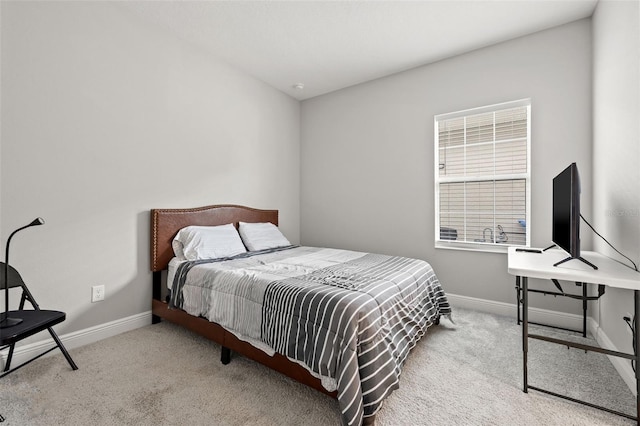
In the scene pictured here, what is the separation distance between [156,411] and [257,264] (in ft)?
3.89

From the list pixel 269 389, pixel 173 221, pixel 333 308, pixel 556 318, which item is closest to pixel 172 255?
pixel 173 221

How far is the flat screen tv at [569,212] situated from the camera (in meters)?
1.68

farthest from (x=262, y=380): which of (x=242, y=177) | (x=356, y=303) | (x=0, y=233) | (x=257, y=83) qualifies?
(x=257, y=83)

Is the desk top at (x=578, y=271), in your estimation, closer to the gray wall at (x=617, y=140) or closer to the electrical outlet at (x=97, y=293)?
the gray wall at (x=617, y=140)

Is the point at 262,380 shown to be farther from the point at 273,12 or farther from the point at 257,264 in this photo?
the point at 273,12

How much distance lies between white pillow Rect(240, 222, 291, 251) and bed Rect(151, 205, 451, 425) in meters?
0.32

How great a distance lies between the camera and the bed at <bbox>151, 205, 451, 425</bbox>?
145 cm

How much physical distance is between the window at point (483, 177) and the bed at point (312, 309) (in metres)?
1.03

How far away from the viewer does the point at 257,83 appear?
3766 mm

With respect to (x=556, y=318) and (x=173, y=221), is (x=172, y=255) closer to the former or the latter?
(x=173, y=221)

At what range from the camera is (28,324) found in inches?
63.9

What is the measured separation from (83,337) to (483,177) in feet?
13.1

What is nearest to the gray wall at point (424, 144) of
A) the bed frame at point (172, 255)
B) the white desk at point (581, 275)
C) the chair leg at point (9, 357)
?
the bed frame at point (172, 255)

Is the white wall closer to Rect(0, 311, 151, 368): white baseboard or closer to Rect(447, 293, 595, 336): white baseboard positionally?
Rect(0, 311, 151, 368): white baseboard
